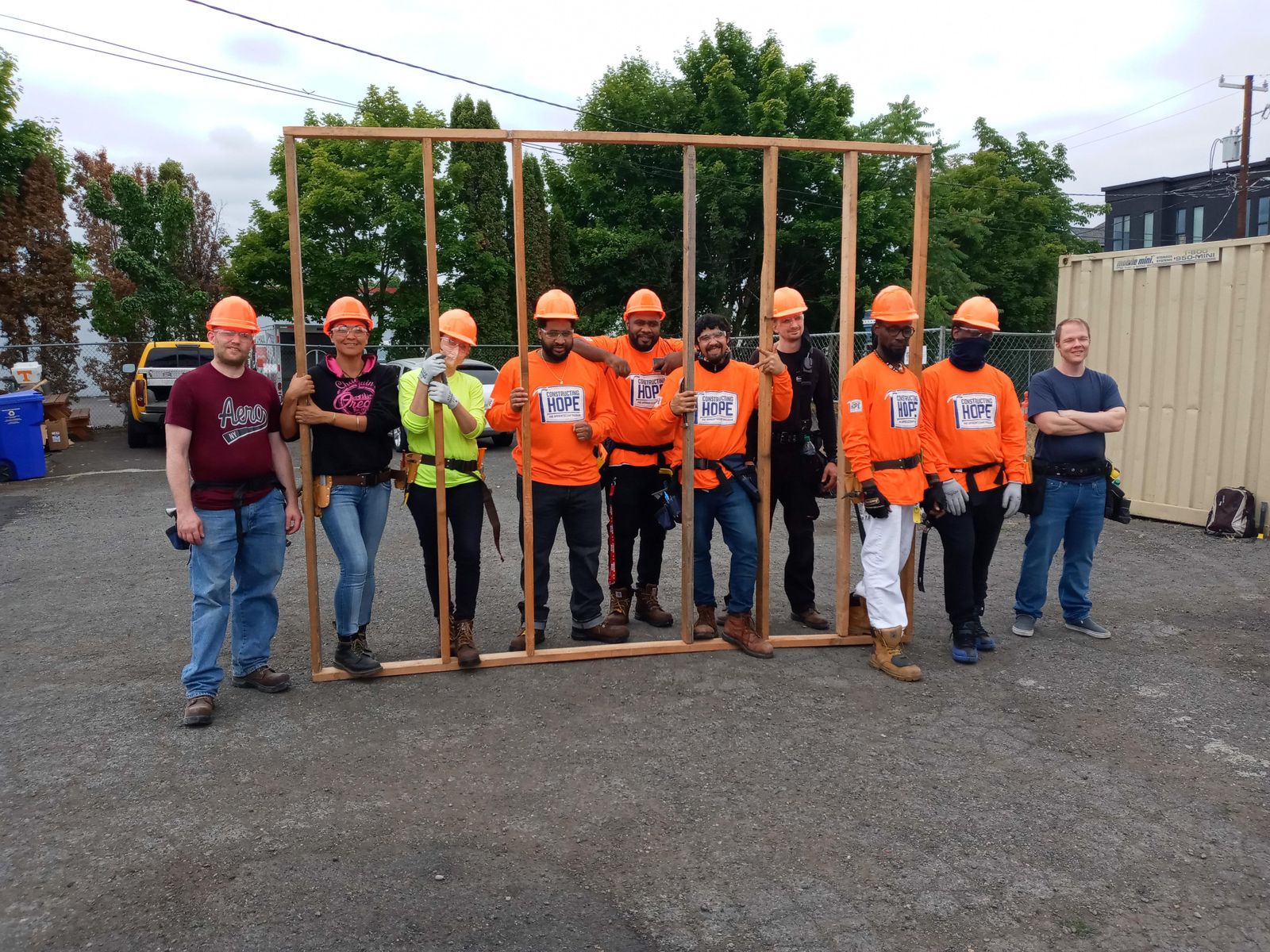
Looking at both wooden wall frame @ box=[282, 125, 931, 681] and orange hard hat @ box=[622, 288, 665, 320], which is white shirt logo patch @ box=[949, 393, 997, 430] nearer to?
wooden wall frame @ box=[282, 125, 931, 681]

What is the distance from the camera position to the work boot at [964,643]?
17.7ft

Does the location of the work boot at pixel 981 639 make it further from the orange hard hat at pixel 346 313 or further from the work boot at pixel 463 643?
the orange hard hat at pixel 346 313

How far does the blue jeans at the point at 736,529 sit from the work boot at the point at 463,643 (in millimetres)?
1374

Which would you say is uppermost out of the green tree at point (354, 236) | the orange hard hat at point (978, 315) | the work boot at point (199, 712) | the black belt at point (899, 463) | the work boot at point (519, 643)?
the green tree at point (354, 236)

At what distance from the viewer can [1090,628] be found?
5918 mm

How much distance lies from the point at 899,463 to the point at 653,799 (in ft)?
8.05

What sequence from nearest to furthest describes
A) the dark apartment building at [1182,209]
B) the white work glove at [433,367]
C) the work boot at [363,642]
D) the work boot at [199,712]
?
1. the work boot at [199,712]
2. the white work glove at [433,367]
3. the work boot at [363,642]
4. the dark apartment building at [1182,209]

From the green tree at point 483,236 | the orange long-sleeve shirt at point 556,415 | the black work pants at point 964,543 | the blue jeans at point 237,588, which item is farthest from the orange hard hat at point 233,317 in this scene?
the green tree at point 483,236

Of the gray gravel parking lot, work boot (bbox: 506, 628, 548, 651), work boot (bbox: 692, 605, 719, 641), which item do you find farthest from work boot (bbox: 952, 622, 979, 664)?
A: work boot (bbox: 506, 628, 548, 651)

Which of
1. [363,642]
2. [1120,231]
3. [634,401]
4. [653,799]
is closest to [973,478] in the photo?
[634,401]

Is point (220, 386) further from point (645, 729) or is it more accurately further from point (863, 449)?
point (863, 449)

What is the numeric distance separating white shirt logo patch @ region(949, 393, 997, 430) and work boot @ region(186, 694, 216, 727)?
4.37 meters

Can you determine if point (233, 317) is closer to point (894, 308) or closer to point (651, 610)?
point (651, 610)

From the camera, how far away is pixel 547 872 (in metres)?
3.27
